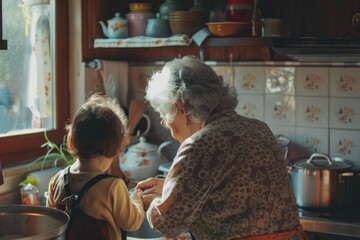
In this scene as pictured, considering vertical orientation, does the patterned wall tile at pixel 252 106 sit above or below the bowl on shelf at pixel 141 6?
below

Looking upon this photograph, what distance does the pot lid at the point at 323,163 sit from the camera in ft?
8.20

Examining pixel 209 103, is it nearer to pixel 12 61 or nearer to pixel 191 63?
pixel 191 63

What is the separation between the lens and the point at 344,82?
9.07 ft

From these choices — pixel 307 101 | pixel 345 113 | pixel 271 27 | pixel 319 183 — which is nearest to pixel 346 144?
pixel 345 113

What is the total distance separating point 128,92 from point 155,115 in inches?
7.1

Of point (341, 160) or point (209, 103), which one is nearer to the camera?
point (209, 103)

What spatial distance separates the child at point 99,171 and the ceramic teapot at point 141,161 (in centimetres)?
90

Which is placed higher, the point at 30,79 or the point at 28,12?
the point at 28,12

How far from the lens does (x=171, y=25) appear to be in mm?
2805

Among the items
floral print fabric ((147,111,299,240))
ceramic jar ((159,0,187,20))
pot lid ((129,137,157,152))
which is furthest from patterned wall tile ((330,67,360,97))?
floral print fabric ((147,111,299,240))

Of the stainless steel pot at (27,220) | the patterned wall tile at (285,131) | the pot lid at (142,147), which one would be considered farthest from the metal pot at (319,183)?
the stainless steel pot at (27,220)

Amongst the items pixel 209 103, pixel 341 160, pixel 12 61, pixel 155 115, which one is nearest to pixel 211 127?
pixel 209 103

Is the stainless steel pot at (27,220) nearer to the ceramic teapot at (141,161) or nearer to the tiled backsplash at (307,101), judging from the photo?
the ceramic teapot at (141,161)

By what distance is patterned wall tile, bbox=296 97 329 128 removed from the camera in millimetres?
2816
